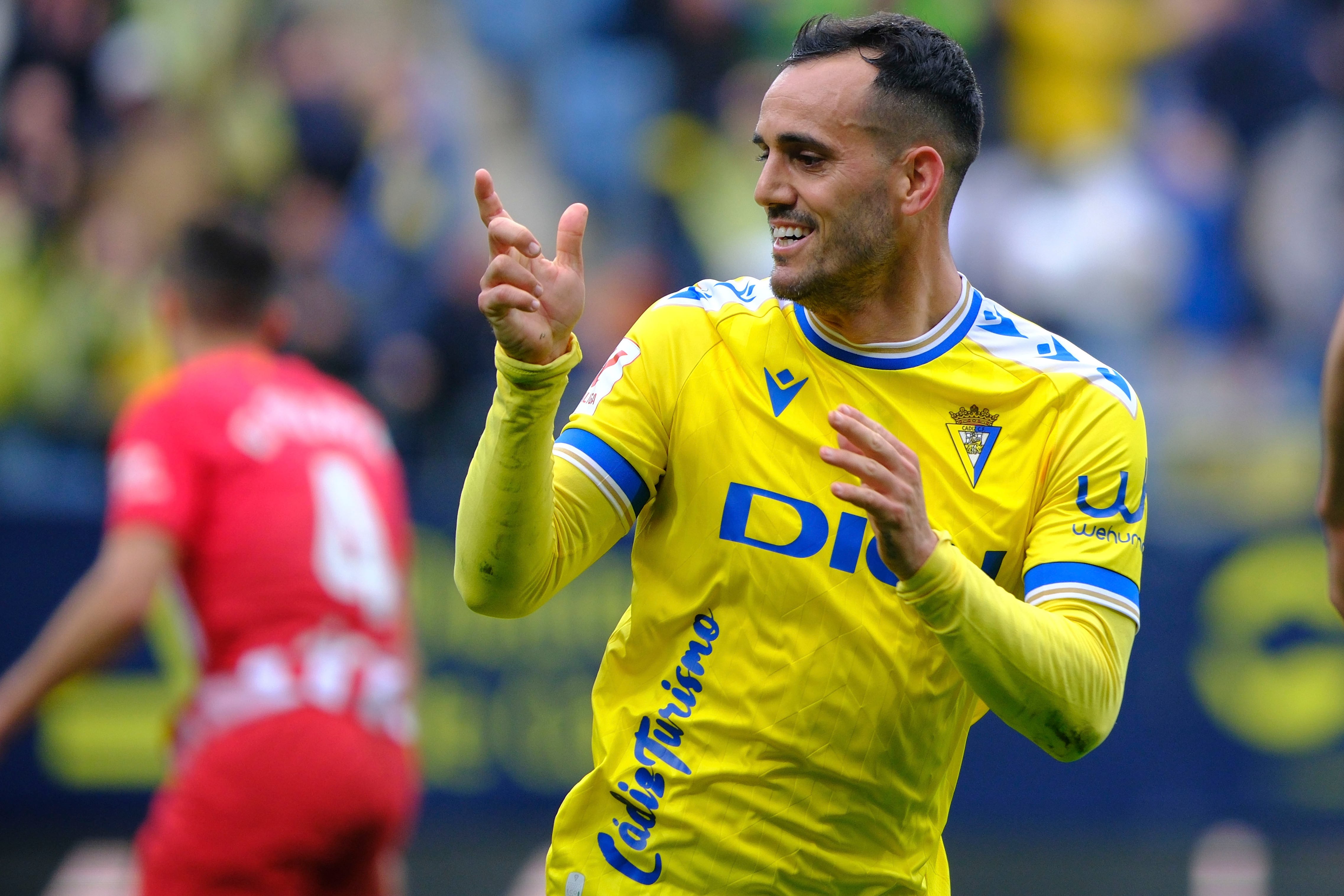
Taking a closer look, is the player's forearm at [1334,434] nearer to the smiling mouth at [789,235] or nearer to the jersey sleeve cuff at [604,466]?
the smiling mouth at [789,235]

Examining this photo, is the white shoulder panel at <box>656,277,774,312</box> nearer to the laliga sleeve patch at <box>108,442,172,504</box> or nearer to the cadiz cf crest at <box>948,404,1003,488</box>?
the cadiz cf crest at <box>948,404,1003,488</box>

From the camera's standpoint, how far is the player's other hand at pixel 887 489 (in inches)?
101

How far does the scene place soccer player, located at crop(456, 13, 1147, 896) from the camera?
2.96 metres

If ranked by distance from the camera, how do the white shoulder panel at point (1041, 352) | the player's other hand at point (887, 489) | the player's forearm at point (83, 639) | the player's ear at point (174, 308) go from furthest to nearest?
1. the player's ear at point (174, 308)
2. the player's forearm at point (83, 639)
3. the white shoulder panel at point (1041, 352)
4. the player's other hand at point (887, 489)

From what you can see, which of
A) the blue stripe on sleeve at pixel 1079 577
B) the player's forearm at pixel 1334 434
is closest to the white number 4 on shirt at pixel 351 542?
the blue stripe on sleeve at pixel 1079 577

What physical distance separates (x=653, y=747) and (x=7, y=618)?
18.7ft

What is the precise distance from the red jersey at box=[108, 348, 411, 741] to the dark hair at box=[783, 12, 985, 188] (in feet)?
6.85

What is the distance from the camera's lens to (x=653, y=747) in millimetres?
3027

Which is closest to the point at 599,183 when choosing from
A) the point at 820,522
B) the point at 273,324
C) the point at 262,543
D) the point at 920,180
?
the point at 273,324

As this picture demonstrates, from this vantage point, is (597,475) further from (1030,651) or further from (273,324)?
(273,324)

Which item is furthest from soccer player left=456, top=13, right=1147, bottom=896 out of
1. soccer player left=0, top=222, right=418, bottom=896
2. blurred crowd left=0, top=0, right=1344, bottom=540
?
blurred crowd left=0, top=0, right=1344, bottom=540

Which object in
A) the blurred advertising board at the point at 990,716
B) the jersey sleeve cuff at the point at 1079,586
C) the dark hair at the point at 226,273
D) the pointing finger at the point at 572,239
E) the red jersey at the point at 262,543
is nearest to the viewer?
the pointing finger at the point at 572,239

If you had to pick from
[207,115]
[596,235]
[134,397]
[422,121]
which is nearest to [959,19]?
[596,235]

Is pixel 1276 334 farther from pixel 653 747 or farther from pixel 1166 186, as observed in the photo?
pixel 653 747
